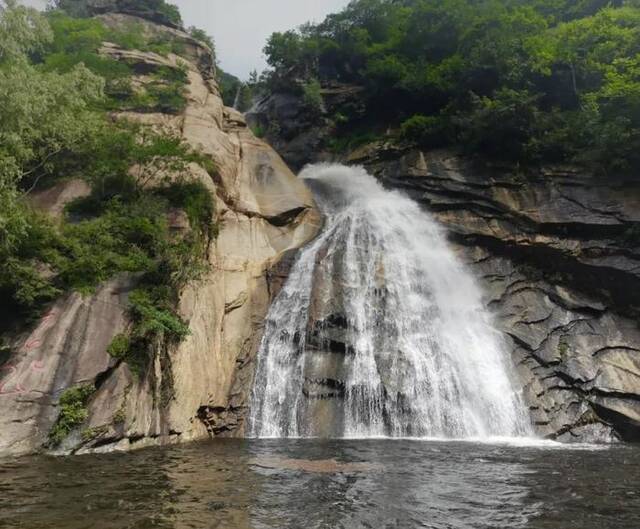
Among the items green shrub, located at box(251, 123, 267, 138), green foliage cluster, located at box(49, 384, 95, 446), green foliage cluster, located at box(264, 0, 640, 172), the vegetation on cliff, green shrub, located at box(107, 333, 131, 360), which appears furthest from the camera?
green shrub, located at box(251, 123, 267, 138)

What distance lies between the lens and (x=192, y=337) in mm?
17141

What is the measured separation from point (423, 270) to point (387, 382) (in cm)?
754

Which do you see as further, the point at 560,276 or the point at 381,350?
the point at 560,276

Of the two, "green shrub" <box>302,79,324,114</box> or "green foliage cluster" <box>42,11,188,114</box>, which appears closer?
"green foliage cluster" <box>42,11,188,114</box>

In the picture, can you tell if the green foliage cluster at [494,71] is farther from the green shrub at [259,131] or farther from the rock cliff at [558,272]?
the green shrub at [259,131]

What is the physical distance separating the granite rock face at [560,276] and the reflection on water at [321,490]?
565cm

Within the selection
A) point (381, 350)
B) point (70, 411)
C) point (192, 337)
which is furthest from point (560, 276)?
point (70, 411)

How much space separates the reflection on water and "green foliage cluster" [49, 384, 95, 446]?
890 mm

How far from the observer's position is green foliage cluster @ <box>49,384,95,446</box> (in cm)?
1220

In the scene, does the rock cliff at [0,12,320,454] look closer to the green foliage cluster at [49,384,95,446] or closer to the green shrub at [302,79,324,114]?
the green foliage cluster at [49,384,95,446]

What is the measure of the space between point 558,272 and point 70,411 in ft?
68.1

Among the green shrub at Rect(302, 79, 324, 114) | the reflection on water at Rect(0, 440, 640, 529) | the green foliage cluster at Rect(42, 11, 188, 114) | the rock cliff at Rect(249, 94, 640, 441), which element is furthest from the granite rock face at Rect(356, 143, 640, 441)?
the green foliage cluster at Rect(42, 11, 188, 114)

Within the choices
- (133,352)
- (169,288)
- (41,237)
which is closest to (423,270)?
(169,288)

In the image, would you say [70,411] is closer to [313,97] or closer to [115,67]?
[115,67]
